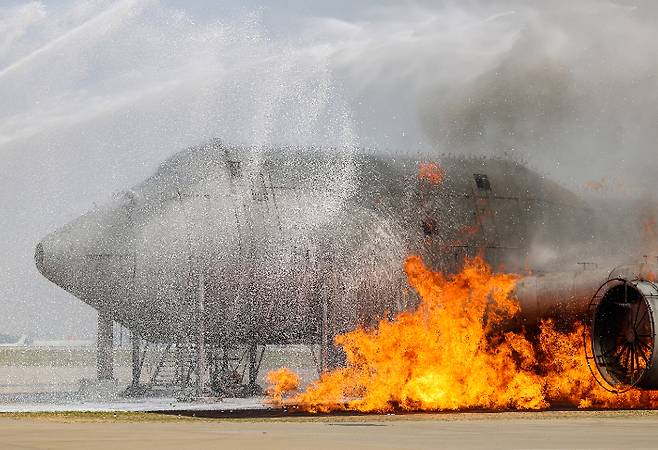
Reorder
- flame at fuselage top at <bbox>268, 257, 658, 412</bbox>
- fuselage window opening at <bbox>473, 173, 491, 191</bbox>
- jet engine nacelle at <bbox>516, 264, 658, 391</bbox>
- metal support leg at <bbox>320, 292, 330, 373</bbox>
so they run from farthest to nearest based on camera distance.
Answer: fuselage window opening at <bbox>473, 173, 491, 191</bbox>, metal support leg at <bbox>320, 292, 330, 373</bbox>, flame at fuselage top at <bbox>268, 257, 658, 412</bbox>, jet engine nacelle at <bbox>516, 264, 658, 391</bbox>

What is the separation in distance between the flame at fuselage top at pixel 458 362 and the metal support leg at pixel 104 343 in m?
6.30

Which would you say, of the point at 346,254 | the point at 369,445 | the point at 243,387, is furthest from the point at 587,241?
the point at 369,445

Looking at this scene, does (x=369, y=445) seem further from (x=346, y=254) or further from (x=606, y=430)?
(x=346, y=254)

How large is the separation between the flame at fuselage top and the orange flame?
3.65 m

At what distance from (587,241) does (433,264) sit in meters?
7.83

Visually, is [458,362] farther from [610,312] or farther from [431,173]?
[431,173]

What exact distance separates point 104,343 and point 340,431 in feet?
62.6

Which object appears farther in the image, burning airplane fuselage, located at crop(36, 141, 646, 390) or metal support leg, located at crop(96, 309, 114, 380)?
metal support leg, located at crop(96, 309, 114, 380)

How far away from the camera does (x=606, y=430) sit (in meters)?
24.1

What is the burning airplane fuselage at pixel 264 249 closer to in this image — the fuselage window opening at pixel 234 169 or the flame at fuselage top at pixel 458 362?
the fuselage window opening at pixel 234 169

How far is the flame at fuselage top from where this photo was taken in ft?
115

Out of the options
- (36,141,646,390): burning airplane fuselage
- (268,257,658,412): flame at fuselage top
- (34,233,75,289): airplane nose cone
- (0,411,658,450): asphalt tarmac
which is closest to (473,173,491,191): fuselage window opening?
(36,141,646,390): burning airplane fuselage

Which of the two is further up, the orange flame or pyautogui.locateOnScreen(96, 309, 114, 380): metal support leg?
the orange flame

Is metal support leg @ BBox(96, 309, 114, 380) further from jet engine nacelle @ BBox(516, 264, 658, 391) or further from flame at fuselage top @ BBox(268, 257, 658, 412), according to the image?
jet engine nacelle @ BBox(516, 264, 658, 391)
